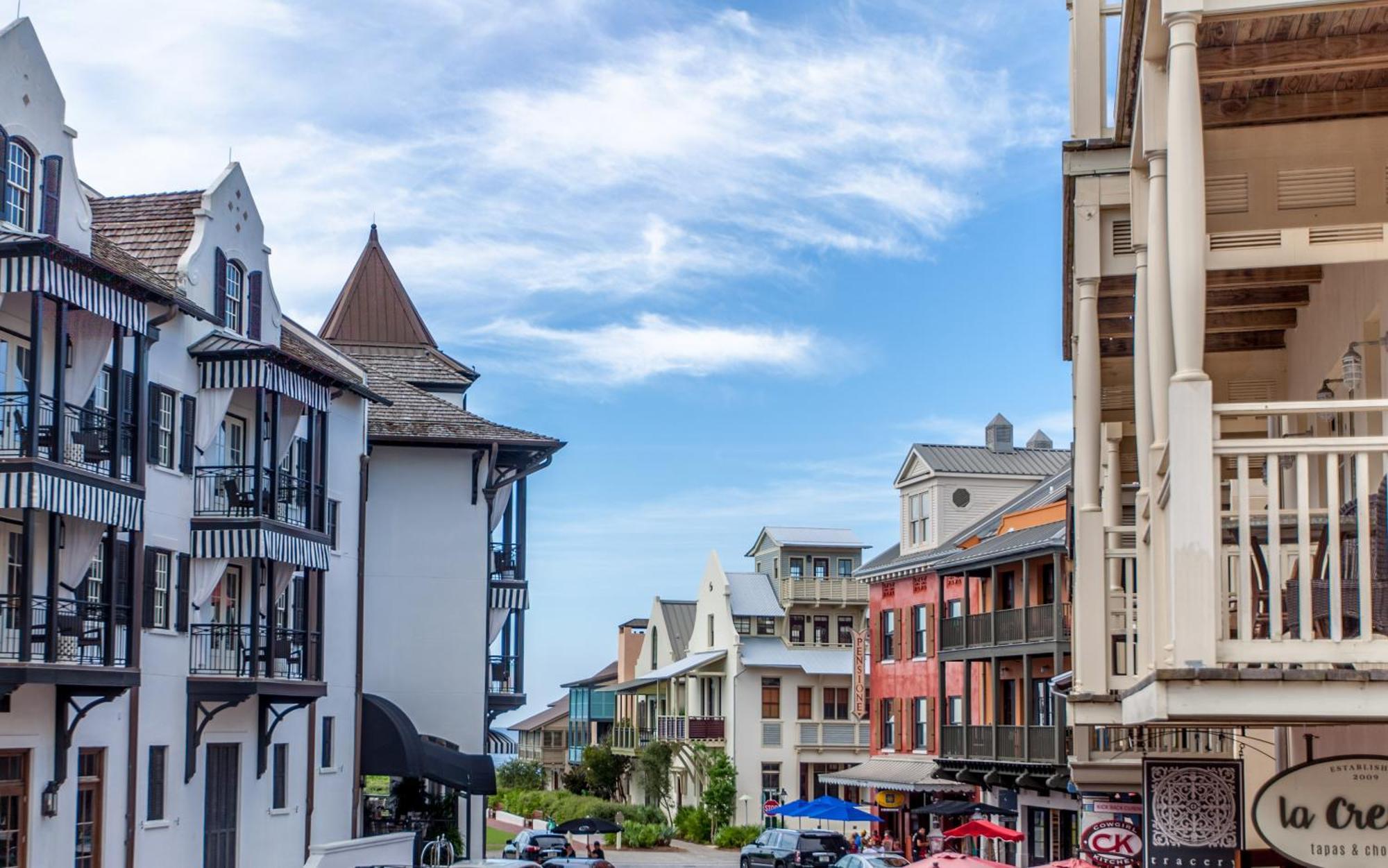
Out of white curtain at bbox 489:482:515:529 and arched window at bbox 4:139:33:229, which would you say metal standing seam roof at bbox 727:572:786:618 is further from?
arched window at bbox 4:139:33:229

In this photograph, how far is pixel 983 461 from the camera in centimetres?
6381

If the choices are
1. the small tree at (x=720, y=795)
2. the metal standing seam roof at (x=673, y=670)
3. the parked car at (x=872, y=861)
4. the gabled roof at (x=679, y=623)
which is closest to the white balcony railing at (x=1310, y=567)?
the parked car at (x=872, y=861)

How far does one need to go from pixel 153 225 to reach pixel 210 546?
6077 mm

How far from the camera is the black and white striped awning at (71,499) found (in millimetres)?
23375

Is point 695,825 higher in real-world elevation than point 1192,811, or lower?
lower

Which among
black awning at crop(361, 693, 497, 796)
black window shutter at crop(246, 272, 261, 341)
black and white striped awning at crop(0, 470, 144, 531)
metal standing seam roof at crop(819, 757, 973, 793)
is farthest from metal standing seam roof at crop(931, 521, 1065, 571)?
black and white striped awning at crop(0, 470, 144, 531)

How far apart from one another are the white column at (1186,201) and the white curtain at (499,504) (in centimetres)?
3627

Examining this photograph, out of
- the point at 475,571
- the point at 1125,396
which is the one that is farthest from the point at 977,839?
the point at 1125,396

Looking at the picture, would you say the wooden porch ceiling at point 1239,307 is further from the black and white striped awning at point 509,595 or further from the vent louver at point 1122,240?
the black and white striped awning at point 509,595

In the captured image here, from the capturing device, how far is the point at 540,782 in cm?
10906

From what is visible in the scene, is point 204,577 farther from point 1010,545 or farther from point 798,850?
point 1010,545

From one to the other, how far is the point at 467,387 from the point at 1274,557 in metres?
40.9

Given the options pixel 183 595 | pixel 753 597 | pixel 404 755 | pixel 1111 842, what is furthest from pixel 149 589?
pixel 753 597

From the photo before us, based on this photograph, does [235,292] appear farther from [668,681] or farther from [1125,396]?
[668,681]
